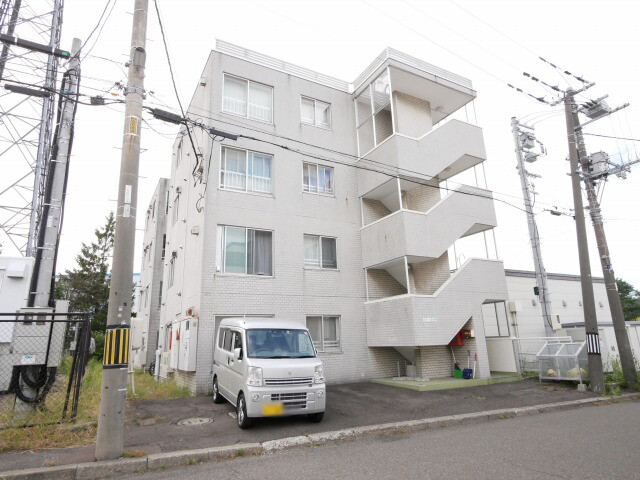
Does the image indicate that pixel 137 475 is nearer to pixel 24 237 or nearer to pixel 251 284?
pixel 251 284

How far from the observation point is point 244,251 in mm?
12836

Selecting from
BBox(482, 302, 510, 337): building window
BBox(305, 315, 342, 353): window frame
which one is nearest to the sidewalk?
BBox(305, 315, 342, 353): window frame

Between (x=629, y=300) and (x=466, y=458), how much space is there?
44.3m

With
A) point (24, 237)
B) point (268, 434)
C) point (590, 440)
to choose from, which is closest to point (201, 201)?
point (24, 237)

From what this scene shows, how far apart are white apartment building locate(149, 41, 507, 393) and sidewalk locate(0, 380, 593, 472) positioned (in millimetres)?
1573

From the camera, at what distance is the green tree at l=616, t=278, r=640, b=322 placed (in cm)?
3734

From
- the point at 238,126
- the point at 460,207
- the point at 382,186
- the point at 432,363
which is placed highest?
the point at 238,126

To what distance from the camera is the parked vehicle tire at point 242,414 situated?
7.23m

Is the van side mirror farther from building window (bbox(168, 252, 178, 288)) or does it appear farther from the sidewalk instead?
building window (bbox(168, 252, 178, 288))

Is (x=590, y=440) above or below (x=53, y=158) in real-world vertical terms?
below

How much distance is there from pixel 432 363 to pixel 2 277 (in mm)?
13410

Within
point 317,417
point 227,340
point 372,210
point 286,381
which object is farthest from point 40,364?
point 372,210

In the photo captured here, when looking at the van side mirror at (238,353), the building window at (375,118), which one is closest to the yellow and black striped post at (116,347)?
the van side mirror at (238,353)

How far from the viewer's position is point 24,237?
1402 centimetres
